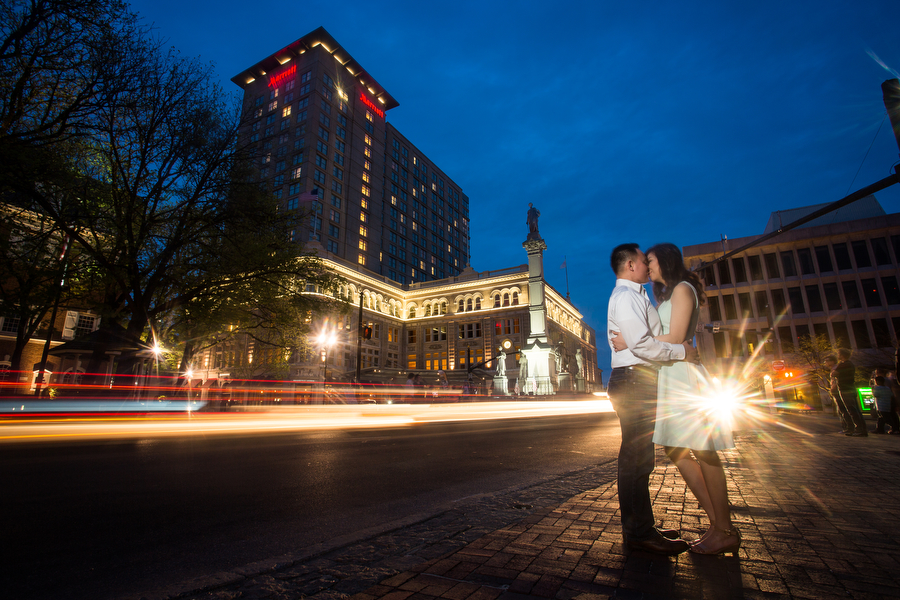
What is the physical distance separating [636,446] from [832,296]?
4877 cm

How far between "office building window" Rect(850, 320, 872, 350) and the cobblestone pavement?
148ft

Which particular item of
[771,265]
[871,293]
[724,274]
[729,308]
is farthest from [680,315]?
[871,293]

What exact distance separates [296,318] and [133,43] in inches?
447

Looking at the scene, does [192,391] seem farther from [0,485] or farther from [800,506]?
[800,506]

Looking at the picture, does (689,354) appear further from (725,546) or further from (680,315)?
(725,546)

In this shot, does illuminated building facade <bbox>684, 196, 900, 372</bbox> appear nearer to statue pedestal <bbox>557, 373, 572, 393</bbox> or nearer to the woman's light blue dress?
statue pedestal <bbox>557, 373, 572, 393</bbox>

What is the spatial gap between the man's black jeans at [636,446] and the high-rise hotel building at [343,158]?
2048 inches

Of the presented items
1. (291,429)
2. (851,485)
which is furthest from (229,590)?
(291,429)

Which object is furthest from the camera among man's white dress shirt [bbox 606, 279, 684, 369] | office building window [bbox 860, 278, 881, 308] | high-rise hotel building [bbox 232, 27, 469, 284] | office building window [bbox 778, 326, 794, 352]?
high-rise hotel building [bbox 232, 27, 469, 284]

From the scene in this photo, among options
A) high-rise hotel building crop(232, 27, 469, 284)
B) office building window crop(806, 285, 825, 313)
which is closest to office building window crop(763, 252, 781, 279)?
office building window crop(806, 285, 825, 313)

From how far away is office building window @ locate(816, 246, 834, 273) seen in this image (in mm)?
39375

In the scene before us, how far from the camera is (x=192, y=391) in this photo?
2542 centimetres

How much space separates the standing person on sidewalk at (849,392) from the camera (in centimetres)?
936

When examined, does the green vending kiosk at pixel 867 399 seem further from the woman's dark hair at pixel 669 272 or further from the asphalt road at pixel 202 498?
the woman's dark hair at pixel 669 272
